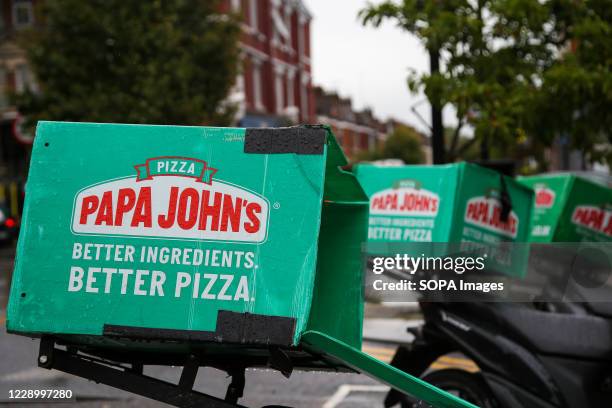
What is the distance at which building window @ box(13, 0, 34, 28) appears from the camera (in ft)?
109

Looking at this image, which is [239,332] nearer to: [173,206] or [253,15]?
[173,206]

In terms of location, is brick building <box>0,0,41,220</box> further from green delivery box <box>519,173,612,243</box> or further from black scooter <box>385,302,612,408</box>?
black scooter <box>385,302,612,408</box>

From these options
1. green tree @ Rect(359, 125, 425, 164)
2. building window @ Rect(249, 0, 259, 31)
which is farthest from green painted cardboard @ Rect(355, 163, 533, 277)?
green tree @ Rect(359, 125, 425, 164)

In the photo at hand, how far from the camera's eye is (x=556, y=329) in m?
3.90

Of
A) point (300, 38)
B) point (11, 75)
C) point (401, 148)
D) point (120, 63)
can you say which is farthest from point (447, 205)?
point (401, 148)

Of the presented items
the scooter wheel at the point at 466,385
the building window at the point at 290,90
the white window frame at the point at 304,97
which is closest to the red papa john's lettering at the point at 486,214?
the scooter wheel at the point at 466,385

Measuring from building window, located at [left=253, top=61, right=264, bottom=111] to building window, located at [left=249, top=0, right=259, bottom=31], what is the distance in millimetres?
1707

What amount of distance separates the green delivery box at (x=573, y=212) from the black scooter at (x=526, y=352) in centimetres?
262

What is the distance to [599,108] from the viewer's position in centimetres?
761

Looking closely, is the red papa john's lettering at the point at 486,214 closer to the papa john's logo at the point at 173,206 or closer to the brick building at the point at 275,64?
the papa john's logo at the point at 173,206

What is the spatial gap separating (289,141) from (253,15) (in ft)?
119

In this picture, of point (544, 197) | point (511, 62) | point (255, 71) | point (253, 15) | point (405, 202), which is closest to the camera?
point (405, 202)

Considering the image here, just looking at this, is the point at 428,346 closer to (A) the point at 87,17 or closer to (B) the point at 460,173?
(B) the point at 460,173

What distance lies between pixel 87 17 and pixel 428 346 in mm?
18785
